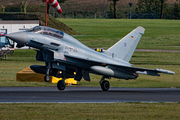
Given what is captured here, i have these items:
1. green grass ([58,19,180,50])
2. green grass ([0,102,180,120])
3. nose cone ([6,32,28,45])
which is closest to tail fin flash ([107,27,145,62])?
nose cone ([6,32,28,45])

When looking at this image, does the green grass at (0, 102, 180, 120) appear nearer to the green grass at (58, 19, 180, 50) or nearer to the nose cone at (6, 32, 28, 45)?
the nose cone at (6, 32, 28, 45)

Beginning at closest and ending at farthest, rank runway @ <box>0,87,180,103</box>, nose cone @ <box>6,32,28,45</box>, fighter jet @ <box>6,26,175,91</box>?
runway @ <box>0,87,180,103</box> < nose cone @ <box>6,32,28,45</box> < fighter jet @ <box>6,26,175,91</box>

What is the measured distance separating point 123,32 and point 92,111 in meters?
68.5

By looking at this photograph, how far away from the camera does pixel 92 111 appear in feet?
45.2

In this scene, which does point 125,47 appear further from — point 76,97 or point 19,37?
point 19,37

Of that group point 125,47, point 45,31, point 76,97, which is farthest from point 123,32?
point 76,97

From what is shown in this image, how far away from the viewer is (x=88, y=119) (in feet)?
40.3

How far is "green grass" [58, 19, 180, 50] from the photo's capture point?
61700 millimetres

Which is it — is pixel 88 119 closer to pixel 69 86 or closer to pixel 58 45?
pixel 58 45

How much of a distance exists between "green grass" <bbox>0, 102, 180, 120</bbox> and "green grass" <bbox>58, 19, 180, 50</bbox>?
1664 inches

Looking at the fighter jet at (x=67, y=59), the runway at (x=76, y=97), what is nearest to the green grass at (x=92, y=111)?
the runway at (x=76, y=97)

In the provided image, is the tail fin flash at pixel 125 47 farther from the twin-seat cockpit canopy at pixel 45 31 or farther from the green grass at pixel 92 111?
the green grass at pixel 92 111

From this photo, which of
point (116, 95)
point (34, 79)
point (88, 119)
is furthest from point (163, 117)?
point (34, 79)

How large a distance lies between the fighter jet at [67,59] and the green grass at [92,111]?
4.41 metres
